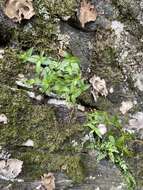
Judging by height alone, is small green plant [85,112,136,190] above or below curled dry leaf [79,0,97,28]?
below

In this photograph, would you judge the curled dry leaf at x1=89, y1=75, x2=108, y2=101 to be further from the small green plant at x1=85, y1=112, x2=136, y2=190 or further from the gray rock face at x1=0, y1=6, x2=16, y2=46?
the gray rock face at x1=0, y1=6, x2=16, y2=46

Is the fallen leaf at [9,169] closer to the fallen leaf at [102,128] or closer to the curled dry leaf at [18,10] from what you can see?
the fallen leaf at [102,128]

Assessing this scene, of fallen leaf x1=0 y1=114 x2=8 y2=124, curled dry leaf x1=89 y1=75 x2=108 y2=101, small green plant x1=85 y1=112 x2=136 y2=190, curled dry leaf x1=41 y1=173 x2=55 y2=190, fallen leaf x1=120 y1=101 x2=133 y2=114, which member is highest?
curled dry leaf x1=89 y1=75 x2=108 y2=101

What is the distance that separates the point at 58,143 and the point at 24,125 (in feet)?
1.13

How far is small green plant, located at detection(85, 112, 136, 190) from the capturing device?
3.61m

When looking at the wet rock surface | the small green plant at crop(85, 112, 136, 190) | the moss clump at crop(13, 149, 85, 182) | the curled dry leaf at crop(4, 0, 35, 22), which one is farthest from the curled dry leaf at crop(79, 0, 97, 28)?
the moss clump at crop(13, 149, 85, 182)

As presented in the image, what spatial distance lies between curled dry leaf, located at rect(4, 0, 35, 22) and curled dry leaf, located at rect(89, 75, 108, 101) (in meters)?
0.90

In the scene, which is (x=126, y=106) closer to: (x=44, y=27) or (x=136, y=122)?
(x=136, y=122)

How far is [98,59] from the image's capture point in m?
4.18

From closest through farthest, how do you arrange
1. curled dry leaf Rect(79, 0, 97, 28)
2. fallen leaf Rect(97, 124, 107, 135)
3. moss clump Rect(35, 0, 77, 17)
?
fallen leaf Rect(97, 124, 107, 135) < moss clump Rect(35, 0, 77, 17) < curled dry leaf Rect(79, 0, 97, 28)

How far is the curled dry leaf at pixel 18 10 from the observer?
3863mm

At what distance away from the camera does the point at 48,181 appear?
11.0ft

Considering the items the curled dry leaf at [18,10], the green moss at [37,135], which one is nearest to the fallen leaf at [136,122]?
the green moss at [37,135]

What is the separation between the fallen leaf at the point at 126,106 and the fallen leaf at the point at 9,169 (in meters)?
1.23
